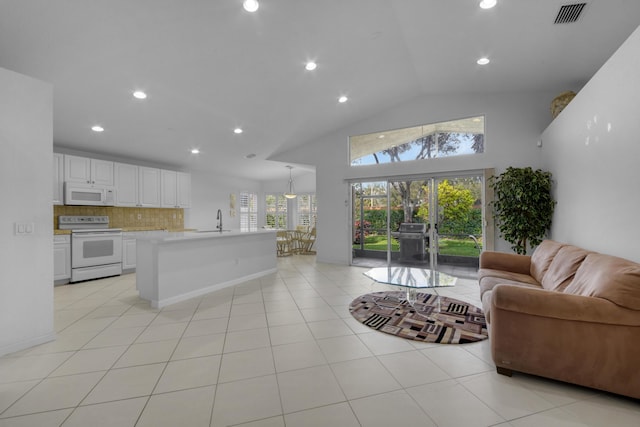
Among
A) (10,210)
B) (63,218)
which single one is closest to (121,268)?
(63,218)

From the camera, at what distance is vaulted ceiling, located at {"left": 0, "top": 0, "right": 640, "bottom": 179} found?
2.67 metres

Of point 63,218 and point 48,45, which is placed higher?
point 48,45

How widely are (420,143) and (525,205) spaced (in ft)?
7.35

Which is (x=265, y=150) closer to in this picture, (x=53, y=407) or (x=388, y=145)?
(x=388, y=145)

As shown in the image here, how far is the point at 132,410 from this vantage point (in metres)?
1.61

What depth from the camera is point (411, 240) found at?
18.3ft

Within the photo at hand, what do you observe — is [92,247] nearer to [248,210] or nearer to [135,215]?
[135,215]

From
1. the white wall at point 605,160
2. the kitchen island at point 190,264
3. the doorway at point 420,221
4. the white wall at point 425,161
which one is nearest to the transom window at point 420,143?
the white wall at point 425,161

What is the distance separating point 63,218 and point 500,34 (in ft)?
23.8

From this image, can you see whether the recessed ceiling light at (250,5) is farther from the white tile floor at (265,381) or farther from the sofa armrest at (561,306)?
the sofa armrest at (561,306)

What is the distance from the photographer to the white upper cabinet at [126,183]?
17.7 feet

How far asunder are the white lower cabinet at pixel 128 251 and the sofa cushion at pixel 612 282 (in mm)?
6652

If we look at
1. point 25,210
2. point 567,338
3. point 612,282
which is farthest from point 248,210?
point 612,282

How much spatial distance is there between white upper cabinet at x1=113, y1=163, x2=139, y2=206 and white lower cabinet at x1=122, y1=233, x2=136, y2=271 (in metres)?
0.72
